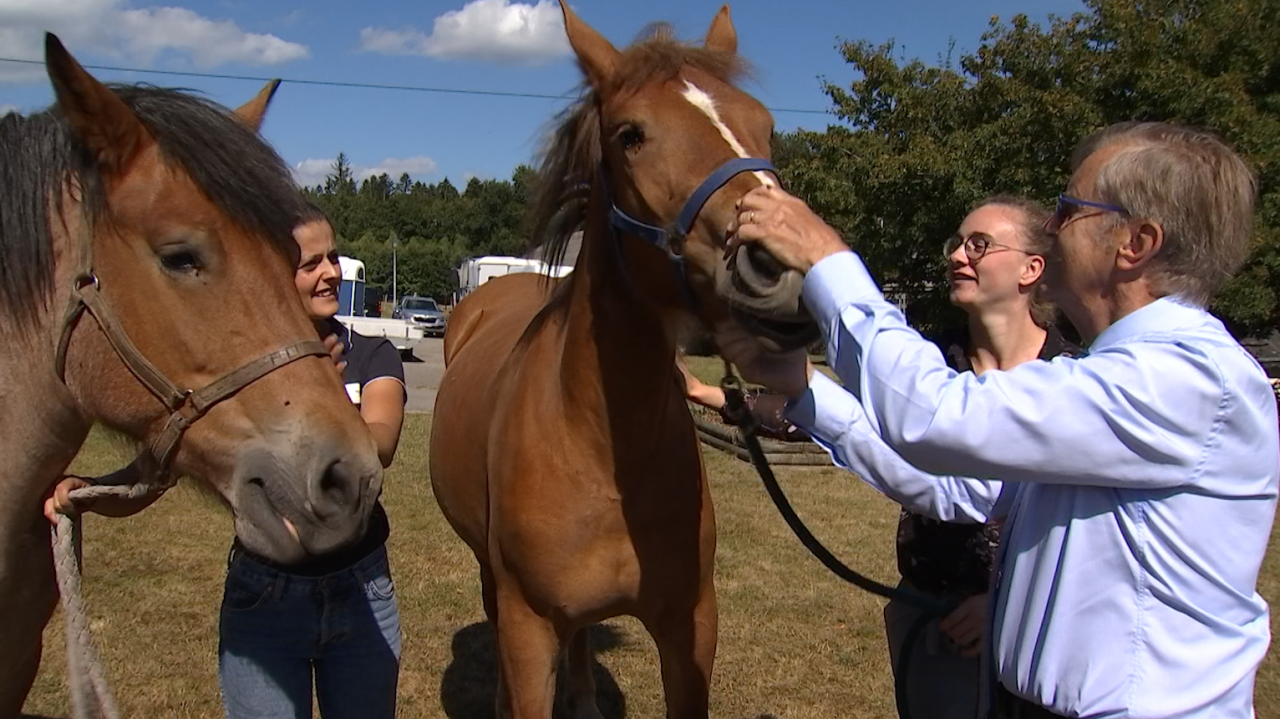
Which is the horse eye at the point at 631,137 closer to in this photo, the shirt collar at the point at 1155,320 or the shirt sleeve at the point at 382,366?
the shirt sleeve at the point at 382,366

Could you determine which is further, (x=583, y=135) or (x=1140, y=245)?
(x=583, y=135)

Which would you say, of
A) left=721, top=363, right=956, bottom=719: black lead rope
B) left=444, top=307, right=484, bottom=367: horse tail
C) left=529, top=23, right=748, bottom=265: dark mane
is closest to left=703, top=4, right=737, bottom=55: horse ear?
left=529, top=23, right=748, bottom=265: dark mane

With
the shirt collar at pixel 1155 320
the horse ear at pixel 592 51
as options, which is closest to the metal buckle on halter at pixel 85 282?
the horse ear at pixel 592 51

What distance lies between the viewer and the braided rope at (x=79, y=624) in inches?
71.1

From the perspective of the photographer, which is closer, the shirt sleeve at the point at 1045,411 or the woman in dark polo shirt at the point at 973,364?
the shirt sleeve at the point at 1045,411

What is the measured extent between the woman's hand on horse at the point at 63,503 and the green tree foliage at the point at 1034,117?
1154 cm

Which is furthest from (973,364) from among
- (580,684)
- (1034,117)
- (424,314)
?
(424,314)

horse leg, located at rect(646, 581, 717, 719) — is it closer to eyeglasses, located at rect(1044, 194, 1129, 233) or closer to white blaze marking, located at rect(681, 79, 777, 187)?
white blaze marking, located at rect(681, 79, 777, 187)

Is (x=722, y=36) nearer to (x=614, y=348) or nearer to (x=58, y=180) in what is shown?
(x=614, y=348)

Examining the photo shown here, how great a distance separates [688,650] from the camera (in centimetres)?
274

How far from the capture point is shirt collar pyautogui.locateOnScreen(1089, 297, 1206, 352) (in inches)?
55.4

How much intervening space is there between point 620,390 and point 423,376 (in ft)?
51.0

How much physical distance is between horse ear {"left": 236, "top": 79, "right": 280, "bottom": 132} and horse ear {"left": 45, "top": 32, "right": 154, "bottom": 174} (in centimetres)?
44

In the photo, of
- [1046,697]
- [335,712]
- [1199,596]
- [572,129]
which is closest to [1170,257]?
[1199,596]
